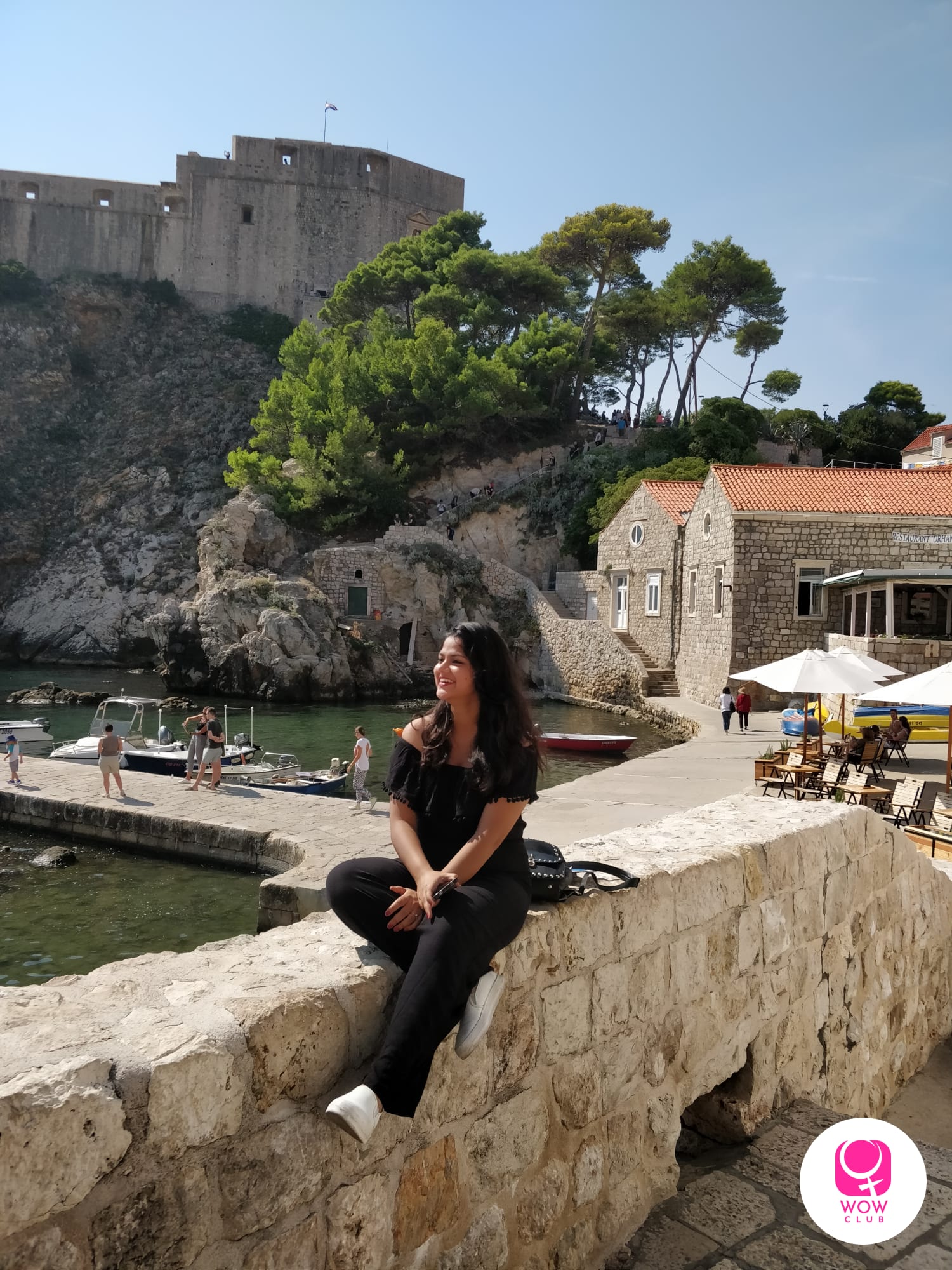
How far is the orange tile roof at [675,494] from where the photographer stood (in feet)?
96.9

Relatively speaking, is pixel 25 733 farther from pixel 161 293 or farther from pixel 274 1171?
pixel 161 293

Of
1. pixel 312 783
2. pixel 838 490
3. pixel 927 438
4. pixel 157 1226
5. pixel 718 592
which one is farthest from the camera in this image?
pixel 927 438

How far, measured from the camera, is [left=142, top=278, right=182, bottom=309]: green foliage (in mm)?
58000

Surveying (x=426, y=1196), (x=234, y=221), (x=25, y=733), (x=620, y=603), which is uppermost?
(x=234, y=221)

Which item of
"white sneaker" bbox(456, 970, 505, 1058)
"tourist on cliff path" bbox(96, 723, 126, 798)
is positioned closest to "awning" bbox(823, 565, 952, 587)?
"tourist on cliff path" bbox(96, 723, 126, 798)

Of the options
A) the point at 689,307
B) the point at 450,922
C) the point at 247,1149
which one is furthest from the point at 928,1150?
the point at 689,307

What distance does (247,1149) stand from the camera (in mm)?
1953

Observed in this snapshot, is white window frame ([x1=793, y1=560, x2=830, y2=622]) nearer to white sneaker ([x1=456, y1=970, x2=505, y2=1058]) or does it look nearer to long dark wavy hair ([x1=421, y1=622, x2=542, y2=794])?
long dark wavy hair ([x1=421, y1=622, x2=542, y2=794])

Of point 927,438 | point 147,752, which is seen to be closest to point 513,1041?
point 147,752

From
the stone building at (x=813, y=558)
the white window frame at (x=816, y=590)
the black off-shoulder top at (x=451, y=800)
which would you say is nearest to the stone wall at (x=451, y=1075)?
the black off-shoulder top at (x=451, y=800)

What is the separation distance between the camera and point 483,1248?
248cm

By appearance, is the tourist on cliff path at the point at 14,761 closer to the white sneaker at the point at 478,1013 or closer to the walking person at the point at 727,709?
the walking person at the point at 727,709

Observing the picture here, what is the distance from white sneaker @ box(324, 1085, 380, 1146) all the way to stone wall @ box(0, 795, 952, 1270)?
0.10 meters

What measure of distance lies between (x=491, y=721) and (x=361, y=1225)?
1.27m
